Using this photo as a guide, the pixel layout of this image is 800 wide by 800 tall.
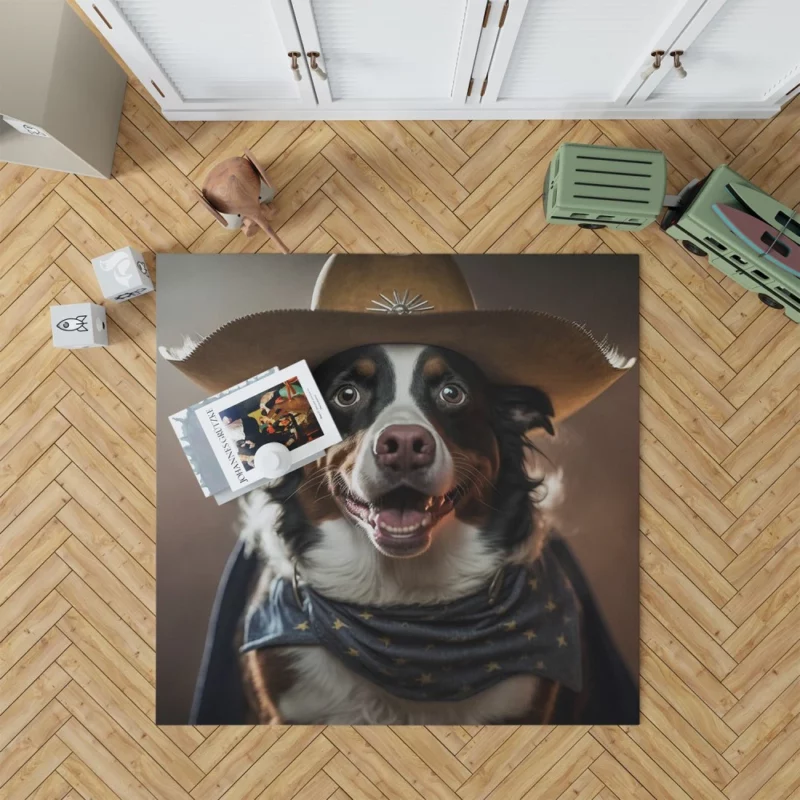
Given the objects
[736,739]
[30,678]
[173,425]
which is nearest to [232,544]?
[173,425]

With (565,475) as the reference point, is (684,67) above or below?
above

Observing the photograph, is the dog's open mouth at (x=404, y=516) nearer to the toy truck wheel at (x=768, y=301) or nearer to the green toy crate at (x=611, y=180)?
the green toy crate at (x=611, y=180)

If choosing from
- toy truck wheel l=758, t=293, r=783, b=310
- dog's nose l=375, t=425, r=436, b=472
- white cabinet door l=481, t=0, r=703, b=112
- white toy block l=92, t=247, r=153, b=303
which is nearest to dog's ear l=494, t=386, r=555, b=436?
dog's nose l=375, t=425, r=436, b=472

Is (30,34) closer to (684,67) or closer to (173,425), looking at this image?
(173,425)

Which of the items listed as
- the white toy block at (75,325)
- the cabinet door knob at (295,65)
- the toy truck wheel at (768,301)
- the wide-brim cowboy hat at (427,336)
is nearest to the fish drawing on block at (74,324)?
the white toy block at (75,325)

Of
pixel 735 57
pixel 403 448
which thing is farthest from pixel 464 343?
pixel 735 57

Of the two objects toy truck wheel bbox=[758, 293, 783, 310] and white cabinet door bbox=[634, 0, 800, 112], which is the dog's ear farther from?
white cabinet door bbox=[634, 0, 800, 112]
